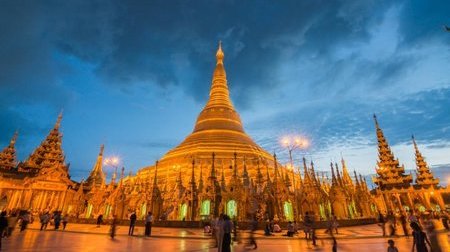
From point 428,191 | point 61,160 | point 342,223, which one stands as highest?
point 61,160

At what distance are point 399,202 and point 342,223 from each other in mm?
30166

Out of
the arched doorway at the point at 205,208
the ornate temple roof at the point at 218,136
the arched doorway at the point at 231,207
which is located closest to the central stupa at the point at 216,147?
the ornate temple roof at the point at 218,136

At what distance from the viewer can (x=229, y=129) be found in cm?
4841

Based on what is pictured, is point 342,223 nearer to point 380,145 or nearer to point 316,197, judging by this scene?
point 316,197

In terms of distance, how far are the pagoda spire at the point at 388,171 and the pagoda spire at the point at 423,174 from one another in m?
1.78

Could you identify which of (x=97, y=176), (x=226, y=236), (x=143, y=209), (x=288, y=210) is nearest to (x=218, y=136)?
(x=143, y=209)

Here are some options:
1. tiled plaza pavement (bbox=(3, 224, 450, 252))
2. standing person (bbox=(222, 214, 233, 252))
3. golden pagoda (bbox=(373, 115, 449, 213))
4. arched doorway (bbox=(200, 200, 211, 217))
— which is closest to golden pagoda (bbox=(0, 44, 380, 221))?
arched doorway (bbox=(200, 200, 211, 217))

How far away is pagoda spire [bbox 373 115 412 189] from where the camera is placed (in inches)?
1934

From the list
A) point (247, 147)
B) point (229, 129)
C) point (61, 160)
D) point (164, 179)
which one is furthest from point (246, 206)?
point (61, 160)

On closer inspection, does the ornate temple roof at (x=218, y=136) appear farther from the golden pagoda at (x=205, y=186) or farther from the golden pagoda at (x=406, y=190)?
the golden pagoda at (x=406, y=190)

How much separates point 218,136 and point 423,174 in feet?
131

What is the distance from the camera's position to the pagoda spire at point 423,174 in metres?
47.3

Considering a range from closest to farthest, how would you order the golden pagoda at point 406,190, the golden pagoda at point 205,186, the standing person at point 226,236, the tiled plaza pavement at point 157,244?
the standing person at point 226,236, the tiled plaza pavement at point 157,244, the golden pagoda at point 205,186, the golden pagoda at point 406,190

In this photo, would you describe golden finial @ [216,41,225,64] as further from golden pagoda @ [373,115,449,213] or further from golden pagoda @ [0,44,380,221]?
golden pagoda @ [373,115,449,213]
